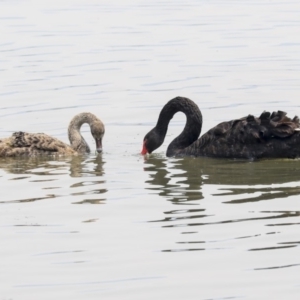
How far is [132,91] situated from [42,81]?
5.51 ft

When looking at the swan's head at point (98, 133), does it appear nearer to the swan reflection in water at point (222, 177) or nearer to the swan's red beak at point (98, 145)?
the swan's red beak at point (98, 145)

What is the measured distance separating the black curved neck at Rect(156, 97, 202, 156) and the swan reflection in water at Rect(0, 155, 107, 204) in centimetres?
91

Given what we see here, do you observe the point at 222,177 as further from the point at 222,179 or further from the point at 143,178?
the point at 143,178

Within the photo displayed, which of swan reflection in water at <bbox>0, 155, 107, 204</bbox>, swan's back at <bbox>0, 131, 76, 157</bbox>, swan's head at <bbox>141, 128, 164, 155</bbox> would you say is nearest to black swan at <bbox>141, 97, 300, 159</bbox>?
swan's head at <bbox>141, 128, 164, 155</bbox>

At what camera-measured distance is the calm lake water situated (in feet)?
23.8

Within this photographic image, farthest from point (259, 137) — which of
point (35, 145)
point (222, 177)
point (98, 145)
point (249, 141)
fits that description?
point (35, 145)

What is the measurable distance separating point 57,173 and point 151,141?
5.49 feet

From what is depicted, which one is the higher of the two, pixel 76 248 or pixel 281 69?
pixel 281 69

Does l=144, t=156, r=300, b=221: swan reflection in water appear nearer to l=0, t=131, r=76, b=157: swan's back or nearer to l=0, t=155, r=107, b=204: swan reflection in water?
l=0, t=155, r=107, b=204: swan reflection in water

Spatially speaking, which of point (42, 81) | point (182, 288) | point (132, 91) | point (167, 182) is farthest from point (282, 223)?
point (42, 81)

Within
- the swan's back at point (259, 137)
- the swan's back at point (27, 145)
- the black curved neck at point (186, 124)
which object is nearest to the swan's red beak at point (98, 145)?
the swan's back at point (27, 145)

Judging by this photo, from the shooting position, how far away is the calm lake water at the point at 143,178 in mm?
7254

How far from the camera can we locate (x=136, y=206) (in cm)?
945

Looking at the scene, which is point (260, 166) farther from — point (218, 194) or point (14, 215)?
point (14, 215)
